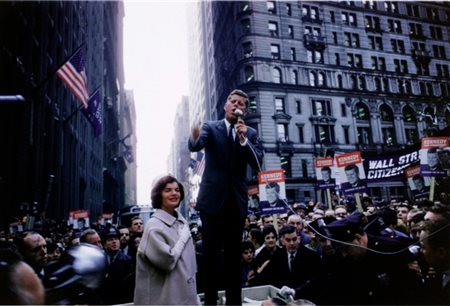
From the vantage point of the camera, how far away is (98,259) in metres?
1.91

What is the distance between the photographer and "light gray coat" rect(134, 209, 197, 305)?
296 cm

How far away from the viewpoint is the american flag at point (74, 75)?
41.6ft

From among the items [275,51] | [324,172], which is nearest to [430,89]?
[275,51]

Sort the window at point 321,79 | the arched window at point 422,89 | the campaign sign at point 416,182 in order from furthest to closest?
1. the window at point 321,79
2. the arched window at point 422,89
3. the campaign sign at point 416,182

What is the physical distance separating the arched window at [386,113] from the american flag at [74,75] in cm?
4442

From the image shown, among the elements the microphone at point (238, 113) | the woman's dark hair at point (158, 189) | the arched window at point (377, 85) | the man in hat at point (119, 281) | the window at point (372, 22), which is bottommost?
the man in hat at point (119, 281)

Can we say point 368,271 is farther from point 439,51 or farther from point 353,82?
point 353,82

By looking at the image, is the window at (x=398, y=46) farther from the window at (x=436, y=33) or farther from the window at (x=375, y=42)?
the window at (x=436, y=33)

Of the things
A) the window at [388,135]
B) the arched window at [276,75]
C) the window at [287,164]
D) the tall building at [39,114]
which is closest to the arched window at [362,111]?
the window at [388,135]

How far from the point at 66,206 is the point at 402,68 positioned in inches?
1862

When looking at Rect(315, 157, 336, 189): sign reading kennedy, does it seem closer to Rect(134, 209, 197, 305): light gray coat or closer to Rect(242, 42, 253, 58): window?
Rect(134, 209, 197, 305): light gray coat

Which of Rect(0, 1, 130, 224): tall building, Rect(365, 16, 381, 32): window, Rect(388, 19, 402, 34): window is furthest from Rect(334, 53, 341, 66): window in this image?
Rect(0, 1, 130, 224): tall building

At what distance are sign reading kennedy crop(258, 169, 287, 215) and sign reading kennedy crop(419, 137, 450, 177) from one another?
14.8 ft

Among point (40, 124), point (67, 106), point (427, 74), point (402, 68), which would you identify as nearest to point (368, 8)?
point (402, 68)
